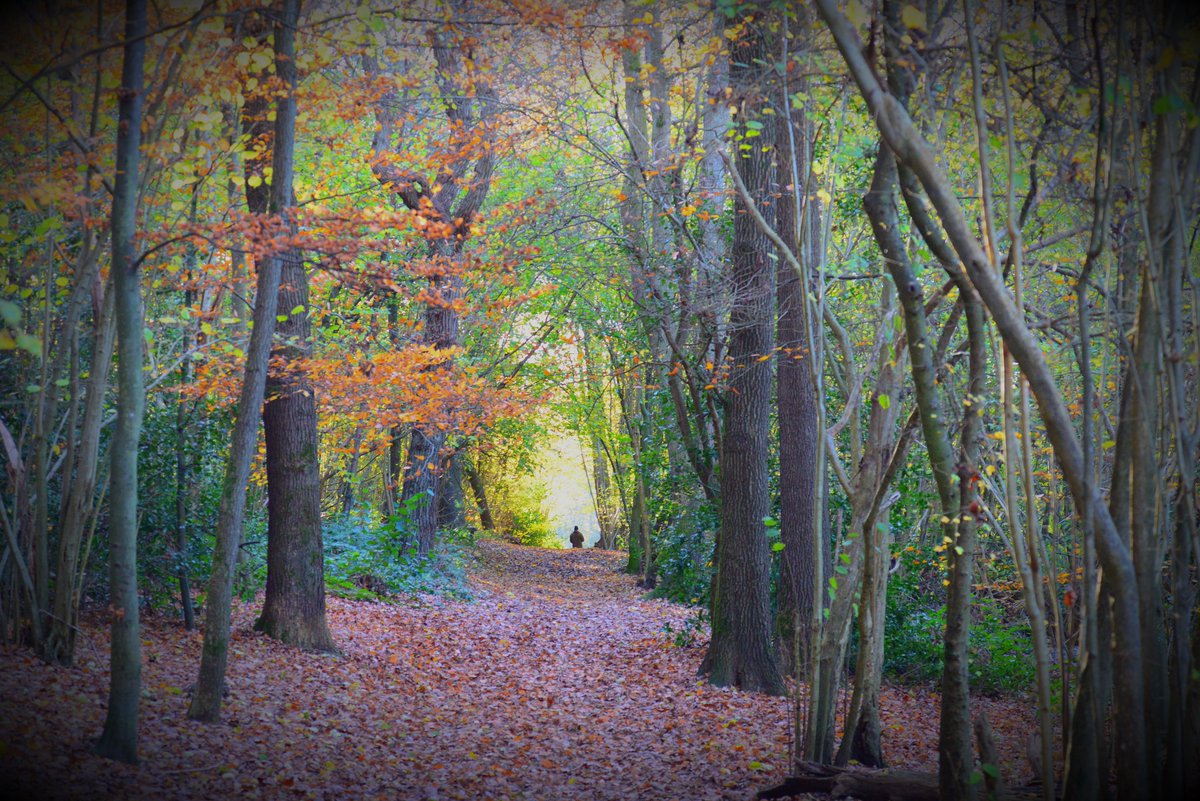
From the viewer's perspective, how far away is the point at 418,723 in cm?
716

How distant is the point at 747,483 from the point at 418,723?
3.76m

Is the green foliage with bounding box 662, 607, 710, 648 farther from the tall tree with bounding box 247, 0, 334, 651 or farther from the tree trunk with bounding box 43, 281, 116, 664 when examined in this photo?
the tree trunk with bounding box 43, 281, 116, 664

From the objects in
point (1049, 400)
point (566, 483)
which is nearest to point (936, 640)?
point (1049, 400)

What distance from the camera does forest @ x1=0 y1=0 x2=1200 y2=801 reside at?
351 centimetres

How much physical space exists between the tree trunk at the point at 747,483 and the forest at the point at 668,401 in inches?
1.6

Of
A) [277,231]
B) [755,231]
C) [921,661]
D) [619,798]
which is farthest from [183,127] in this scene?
[921,661]

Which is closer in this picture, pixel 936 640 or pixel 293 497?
pixel 293 497

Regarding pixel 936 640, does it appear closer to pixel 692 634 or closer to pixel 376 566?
pixel 692 634

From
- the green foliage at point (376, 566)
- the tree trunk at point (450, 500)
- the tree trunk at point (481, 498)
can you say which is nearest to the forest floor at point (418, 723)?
the green foliage at point (376, 566)

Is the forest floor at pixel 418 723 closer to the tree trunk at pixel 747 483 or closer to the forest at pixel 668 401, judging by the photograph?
the forest at pixel 668 401

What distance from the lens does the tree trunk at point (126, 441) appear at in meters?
4.76

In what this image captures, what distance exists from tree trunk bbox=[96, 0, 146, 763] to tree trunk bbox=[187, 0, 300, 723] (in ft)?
3.30

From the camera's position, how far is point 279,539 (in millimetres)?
8695

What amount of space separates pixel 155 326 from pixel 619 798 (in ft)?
20.5
